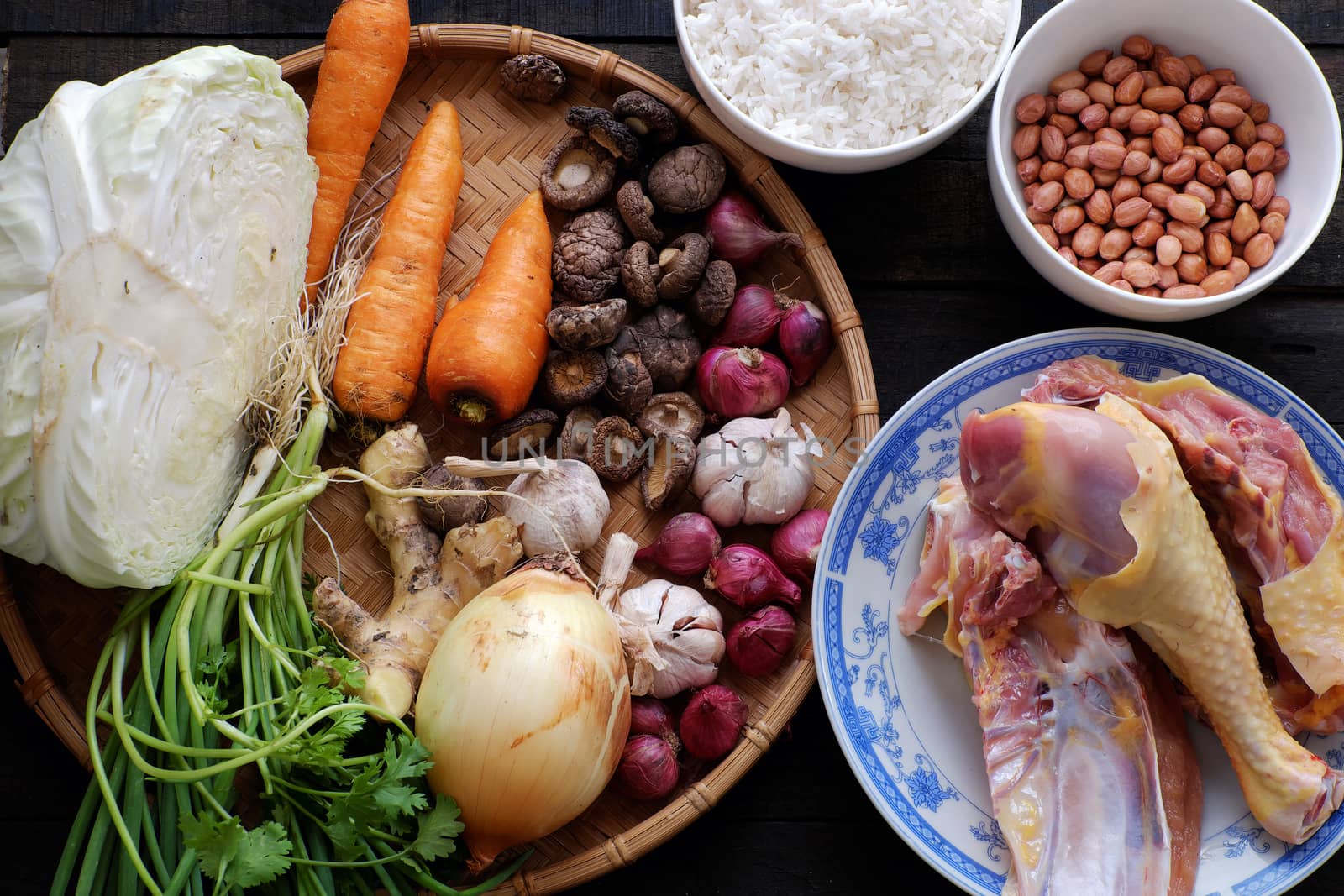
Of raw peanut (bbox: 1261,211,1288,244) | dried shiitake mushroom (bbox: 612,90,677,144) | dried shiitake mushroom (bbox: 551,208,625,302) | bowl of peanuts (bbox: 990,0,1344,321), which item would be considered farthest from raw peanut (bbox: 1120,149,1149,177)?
dried shiitake mushroom (bbox: 551,208,625,302)

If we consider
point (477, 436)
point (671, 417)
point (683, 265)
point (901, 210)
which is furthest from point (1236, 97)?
point (477, 436)

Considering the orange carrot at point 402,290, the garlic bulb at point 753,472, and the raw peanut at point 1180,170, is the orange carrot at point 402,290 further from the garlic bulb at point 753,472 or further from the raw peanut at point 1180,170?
the raw peanut at point 1180,170

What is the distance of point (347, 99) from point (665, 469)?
0.91m

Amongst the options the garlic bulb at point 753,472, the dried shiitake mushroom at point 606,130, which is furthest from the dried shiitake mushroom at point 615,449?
the dried shiitake mushroom at point 606,130

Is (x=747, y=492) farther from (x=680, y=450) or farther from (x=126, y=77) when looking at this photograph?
(x=126, y=77)

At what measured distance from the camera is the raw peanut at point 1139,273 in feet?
5.81

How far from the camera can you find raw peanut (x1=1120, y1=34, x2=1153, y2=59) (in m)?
1.85

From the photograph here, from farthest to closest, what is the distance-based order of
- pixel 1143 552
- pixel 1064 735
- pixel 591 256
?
pixel 591 256, pixel 1064 735, pixel 1143 552

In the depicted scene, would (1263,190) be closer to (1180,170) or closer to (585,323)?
(1180,170)

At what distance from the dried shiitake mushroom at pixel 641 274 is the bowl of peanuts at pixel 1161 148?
641 millimetres

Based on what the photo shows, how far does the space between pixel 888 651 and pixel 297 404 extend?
115 centimetres

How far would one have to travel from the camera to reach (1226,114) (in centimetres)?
182

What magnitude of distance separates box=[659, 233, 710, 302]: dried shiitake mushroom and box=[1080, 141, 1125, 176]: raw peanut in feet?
2.34

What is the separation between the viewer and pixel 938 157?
2.03 metres
